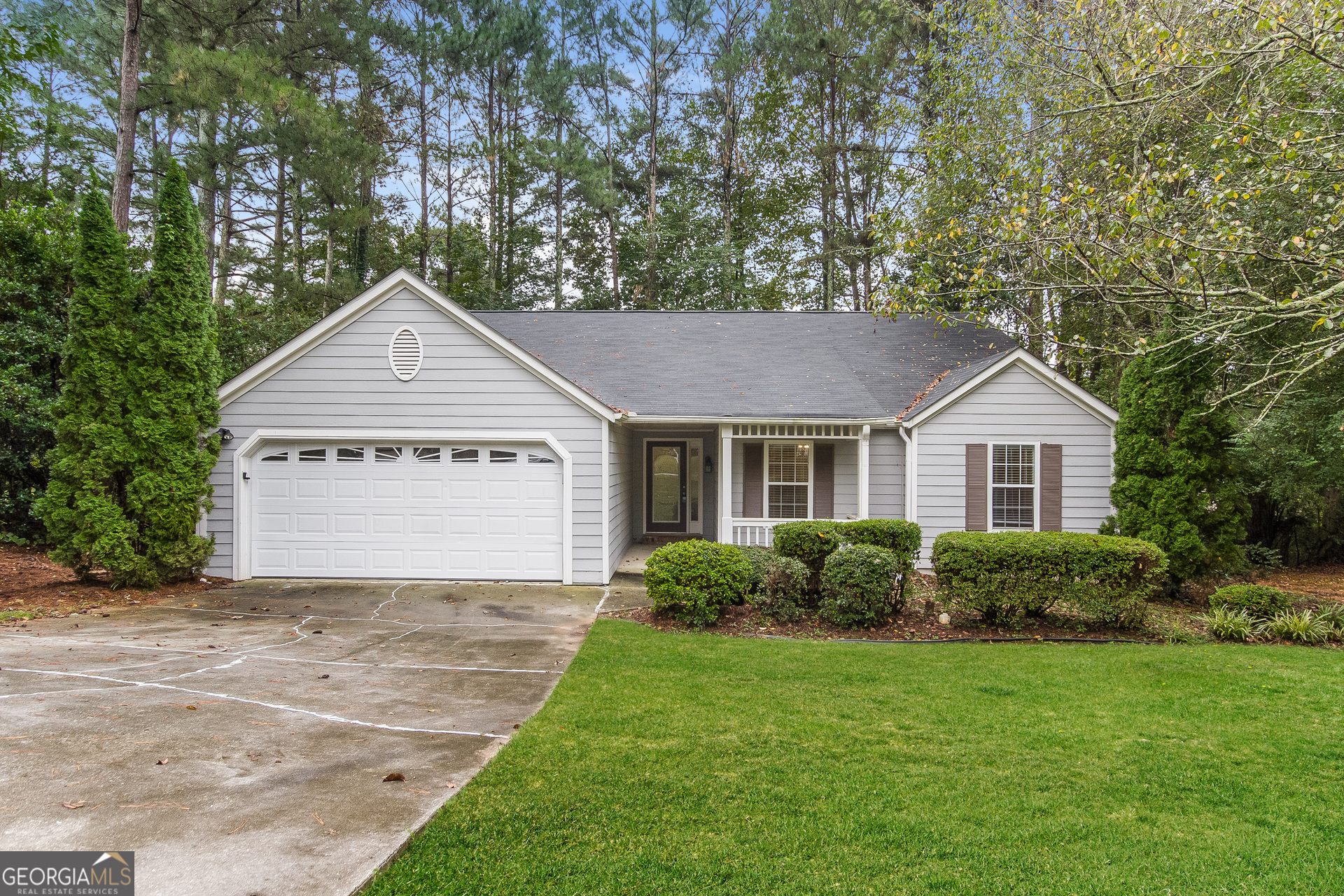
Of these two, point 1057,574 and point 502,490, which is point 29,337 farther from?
point 1057,574

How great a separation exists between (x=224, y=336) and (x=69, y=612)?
8.18 m

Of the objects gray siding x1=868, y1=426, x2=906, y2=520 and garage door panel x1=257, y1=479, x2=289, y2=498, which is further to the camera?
gray siding x1=868, y1=426, x2=906, y2=520

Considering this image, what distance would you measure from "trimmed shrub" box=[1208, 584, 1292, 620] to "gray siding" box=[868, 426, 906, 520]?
4298 millimetres

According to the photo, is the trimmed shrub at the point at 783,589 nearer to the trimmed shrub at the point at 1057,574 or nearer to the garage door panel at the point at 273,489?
the trimmed shrub at the point at 1057,574

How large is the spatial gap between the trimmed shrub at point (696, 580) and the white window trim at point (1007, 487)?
5.03m

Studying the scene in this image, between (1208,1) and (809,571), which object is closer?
(1208,1)

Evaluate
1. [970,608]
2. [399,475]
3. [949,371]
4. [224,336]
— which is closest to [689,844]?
[970,608]

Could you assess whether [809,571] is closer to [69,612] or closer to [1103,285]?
[1103,285]

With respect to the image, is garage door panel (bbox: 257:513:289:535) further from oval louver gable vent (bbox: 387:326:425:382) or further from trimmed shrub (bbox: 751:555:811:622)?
trimmed shrub (bbox: 751:555:811:622)

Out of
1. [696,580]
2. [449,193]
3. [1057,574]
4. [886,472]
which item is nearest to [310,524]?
[696,580]

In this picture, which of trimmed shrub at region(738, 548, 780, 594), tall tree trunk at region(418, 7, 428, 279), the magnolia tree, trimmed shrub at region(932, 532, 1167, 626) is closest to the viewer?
the magnolia tree

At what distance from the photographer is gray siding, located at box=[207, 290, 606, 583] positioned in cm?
979

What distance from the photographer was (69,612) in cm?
780

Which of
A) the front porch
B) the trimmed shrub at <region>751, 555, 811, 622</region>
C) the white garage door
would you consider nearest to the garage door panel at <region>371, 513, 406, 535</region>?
the white garage door
